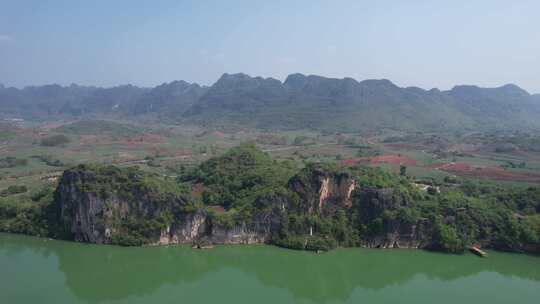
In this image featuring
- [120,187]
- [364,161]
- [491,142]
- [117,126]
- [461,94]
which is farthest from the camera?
[461,94]

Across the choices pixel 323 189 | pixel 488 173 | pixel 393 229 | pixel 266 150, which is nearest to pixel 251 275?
pixel 323 189

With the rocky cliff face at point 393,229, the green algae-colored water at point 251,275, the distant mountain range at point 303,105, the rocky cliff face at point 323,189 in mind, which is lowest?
the green algae-colored water at point 251,275

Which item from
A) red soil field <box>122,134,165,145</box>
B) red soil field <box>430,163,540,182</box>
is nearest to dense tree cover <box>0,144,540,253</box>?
red soil field <box>430,163,540,182</box>

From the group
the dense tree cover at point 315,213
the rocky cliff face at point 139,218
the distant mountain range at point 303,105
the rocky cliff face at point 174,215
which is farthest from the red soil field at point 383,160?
the distant mountain range at point 303,105

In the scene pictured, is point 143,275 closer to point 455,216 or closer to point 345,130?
point 455,216

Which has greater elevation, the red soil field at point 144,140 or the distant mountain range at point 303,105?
the distant mountain range at point 303,105

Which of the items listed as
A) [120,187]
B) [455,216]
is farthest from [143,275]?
[455,216]

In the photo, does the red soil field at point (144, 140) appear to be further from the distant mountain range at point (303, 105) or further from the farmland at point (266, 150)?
the distant mountain range at point (303, 105)
